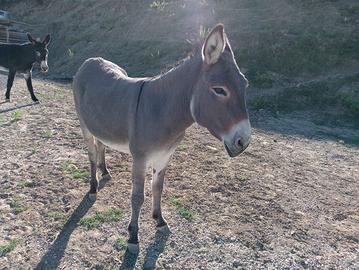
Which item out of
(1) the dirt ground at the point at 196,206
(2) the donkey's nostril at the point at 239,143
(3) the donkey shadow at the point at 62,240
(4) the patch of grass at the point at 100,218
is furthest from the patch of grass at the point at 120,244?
(2) the donkey's nostril at the point at 239,143

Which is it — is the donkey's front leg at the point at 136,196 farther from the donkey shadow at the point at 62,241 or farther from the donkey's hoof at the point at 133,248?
the donkey shadow at the point at 62,241

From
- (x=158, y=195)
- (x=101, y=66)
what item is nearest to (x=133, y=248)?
(x=158, y=195)

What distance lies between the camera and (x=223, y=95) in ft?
10.9

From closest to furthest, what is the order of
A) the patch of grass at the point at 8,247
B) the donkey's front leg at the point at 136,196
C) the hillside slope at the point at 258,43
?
the donkey's front leg at the point at 136,196 → the patch of grass at the point at 8,247 → the hillside slope at the point at 258,43

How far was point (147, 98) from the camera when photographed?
13.3 feet

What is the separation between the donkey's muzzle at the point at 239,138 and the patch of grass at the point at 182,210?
81.3 inches

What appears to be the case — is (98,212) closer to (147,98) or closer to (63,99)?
(147,98)

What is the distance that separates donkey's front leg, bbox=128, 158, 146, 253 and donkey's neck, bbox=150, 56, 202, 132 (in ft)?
1.94

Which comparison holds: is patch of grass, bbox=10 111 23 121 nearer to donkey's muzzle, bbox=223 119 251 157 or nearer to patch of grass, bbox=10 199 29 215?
patch of grass, bbox=10 199 29 215

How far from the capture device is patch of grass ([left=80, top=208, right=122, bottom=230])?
4809 millimetres

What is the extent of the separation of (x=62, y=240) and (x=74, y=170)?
1870 mm

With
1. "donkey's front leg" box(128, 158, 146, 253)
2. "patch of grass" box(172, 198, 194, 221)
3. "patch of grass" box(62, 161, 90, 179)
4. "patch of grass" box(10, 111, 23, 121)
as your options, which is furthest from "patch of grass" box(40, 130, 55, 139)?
"donkey's front leg" box(128, 158, 146, 253)

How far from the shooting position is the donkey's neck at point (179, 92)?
368cm

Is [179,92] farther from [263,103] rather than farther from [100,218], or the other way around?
[263,103]
